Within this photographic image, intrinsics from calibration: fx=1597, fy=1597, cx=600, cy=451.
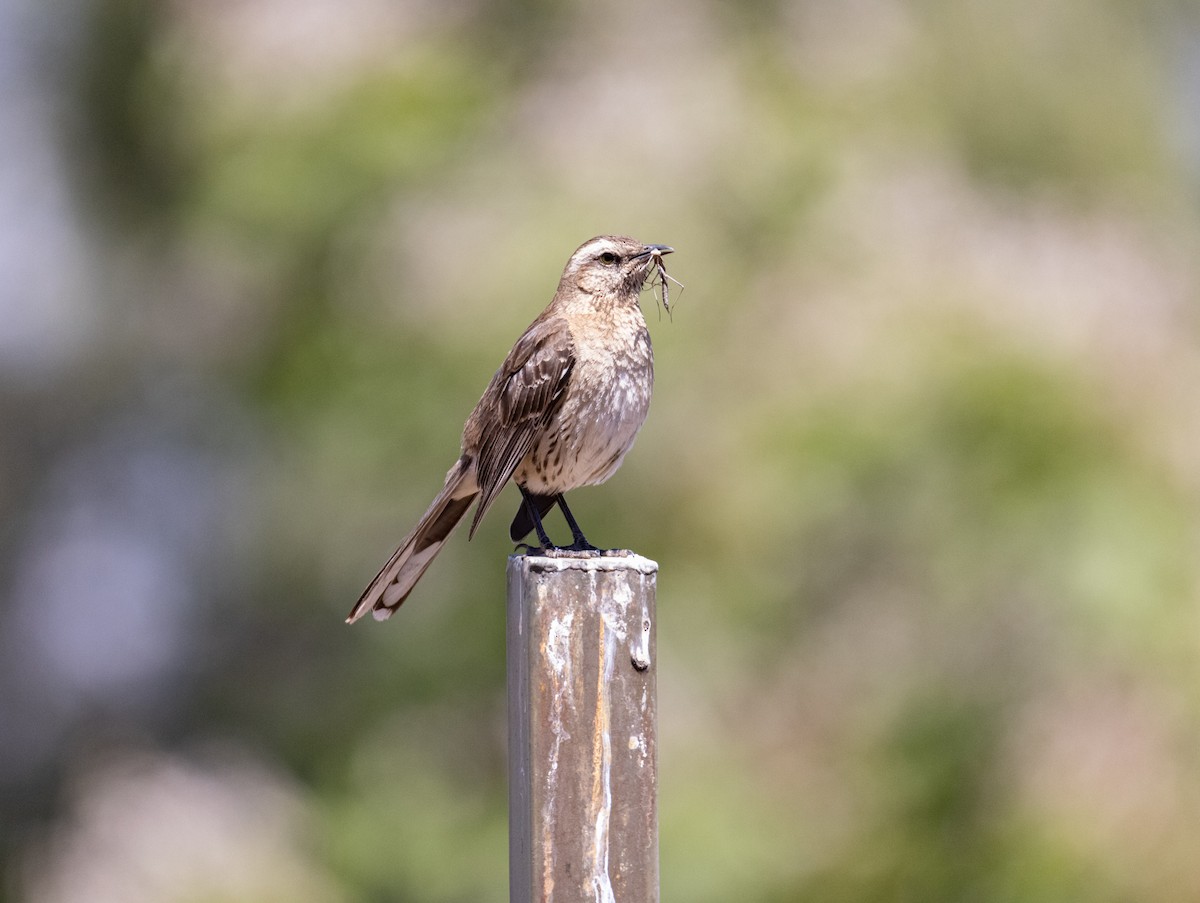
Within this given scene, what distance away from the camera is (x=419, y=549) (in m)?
4.73

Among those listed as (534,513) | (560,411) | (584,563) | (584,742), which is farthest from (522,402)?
(584,742)

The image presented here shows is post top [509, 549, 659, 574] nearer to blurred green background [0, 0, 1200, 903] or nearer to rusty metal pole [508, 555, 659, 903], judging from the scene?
rusty metal pole [508, 555, 659, 903]

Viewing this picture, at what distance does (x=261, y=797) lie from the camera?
26.0 feet

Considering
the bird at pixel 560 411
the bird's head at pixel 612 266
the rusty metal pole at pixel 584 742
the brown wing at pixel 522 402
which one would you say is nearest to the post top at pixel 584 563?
the rusty metal pole at pixel 584 742

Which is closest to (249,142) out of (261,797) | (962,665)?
(261,797)

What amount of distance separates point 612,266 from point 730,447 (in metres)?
2.60

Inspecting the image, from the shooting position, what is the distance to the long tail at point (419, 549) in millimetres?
4516

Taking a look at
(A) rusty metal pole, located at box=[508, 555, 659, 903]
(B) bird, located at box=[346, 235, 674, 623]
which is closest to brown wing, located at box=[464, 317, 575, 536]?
(B) bird, located at box=[346, 235, 674, 623]

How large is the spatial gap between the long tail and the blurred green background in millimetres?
2595

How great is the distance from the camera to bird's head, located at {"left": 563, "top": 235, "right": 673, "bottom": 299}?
515 cm

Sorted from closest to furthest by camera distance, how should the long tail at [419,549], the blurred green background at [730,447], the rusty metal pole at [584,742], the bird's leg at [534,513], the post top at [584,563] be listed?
the rusty metal pole at [584,742], the post top at [584,563], the long tail at [419,549], the bird's leg at [534,513], the blurred green background at [730,447]

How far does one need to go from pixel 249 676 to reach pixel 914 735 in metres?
4.92

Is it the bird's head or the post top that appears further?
the bird's head

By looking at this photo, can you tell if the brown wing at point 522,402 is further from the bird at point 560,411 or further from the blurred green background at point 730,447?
the blurred green background at point 730,447
